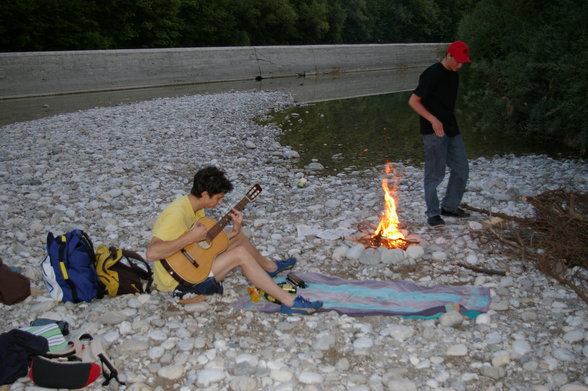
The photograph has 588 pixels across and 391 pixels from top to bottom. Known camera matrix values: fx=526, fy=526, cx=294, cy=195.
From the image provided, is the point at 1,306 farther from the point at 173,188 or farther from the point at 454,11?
the point at 454,11

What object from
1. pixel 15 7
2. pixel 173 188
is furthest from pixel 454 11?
pixel 173 188

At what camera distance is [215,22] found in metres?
40.5

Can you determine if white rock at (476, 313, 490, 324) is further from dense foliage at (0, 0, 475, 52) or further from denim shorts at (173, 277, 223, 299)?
dense foliage at (0, 0, 475, 52)

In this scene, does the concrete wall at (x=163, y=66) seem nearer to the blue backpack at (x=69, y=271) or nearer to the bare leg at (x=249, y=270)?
the blue backpack at (x=69, y=271)

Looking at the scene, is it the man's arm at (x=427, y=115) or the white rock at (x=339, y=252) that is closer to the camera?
the white rock at (x=339, y=252)

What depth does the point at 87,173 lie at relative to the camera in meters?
9.83

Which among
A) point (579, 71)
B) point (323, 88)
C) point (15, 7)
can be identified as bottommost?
point (323, 88)

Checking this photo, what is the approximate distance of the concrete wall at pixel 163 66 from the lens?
24266 mm

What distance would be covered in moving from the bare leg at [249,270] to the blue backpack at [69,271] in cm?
125

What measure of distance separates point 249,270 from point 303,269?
1161 millimetres

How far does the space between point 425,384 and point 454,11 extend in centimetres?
6858

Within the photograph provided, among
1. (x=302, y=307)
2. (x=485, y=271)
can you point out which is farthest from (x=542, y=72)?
(x=302, y=307)

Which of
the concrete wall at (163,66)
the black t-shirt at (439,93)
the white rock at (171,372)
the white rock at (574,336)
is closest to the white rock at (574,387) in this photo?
the white rock at (574,336)

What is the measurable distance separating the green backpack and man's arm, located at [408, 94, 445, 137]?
3823mm
